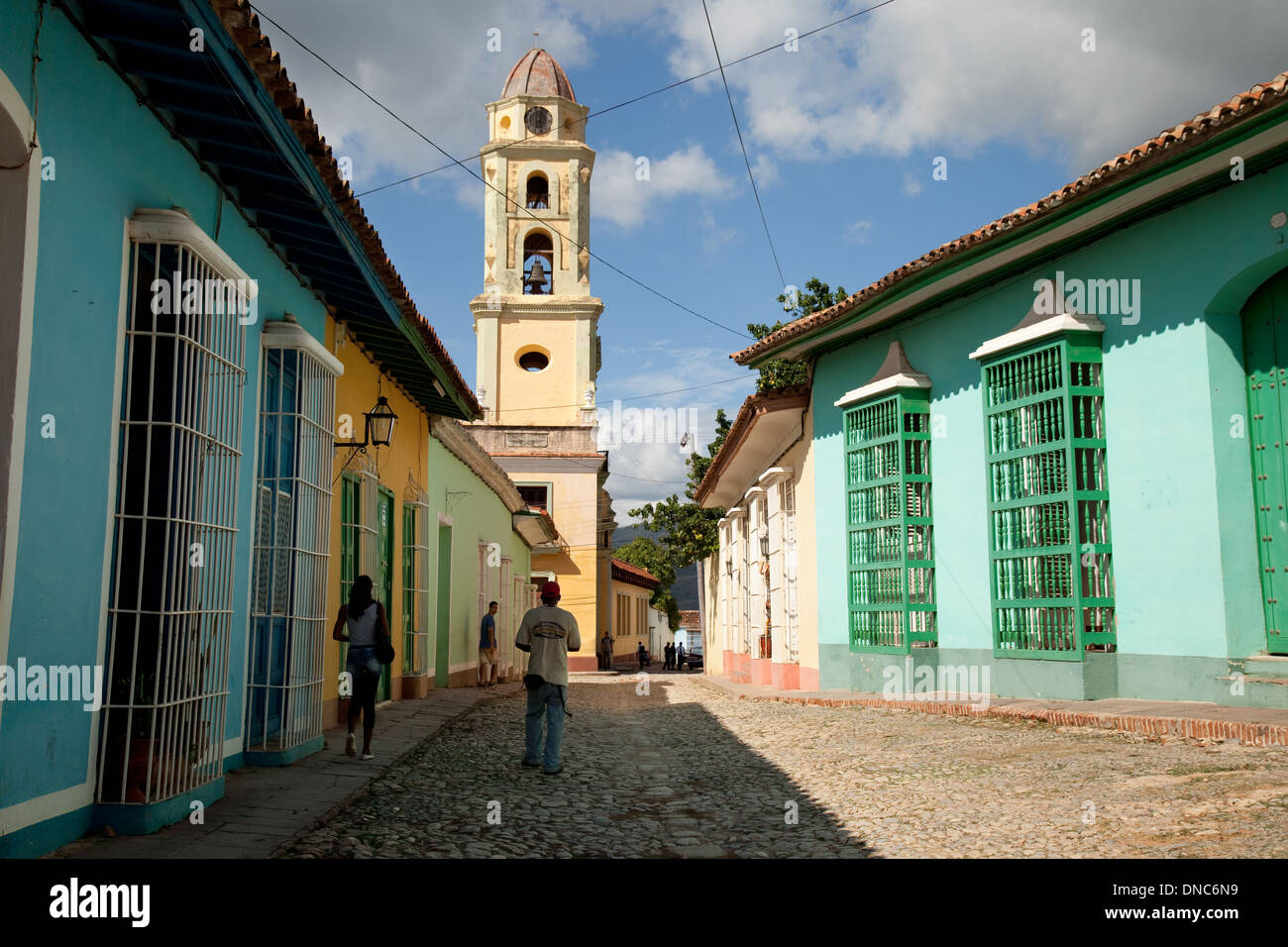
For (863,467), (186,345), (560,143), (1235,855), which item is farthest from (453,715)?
(560,143)

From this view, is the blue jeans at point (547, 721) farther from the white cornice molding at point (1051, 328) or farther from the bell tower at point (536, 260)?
the bell tower at point (536, 260)

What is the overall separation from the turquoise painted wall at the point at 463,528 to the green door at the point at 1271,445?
9.32 meters

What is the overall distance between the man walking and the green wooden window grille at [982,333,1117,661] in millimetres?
4295

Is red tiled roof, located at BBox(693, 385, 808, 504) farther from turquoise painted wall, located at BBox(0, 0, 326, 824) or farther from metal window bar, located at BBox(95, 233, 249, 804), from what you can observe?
turquoise painted wall, located at BBox(0, 0, 326, 824)

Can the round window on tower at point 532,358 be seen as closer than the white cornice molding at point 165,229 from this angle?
No

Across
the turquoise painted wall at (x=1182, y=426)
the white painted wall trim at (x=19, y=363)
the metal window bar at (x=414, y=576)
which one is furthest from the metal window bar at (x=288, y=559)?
the turquoise painted wall at (x=1182, y=426)

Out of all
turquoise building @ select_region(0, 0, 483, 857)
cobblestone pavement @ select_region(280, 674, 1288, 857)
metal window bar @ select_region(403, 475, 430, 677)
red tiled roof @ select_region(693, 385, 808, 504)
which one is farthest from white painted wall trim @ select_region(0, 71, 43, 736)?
red tiled roof @ select_region(693, 385, 808, 504)

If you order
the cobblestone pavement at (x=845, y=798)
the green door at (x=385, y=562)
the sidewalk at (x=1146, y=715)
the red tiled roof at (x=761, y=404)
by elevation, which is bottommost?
the cobblestone pavement at (x=845, y=798)

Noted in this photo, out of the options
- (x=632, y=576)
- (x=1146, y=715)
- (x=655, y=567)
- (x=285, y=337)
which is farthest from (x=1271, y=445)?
(x=632, y=576)

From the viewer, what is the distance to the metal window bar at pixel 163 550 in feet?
16.0

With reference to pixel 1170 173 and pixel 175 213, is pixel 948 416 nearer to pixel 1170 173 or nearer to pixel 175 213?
pixel 1170 173

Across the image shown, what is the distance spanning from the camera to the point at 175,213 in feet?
16.9

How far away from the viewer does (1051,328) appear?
9188 millimetres

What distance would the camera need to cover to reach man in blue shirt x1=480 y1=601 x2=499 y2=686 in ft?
55.3
